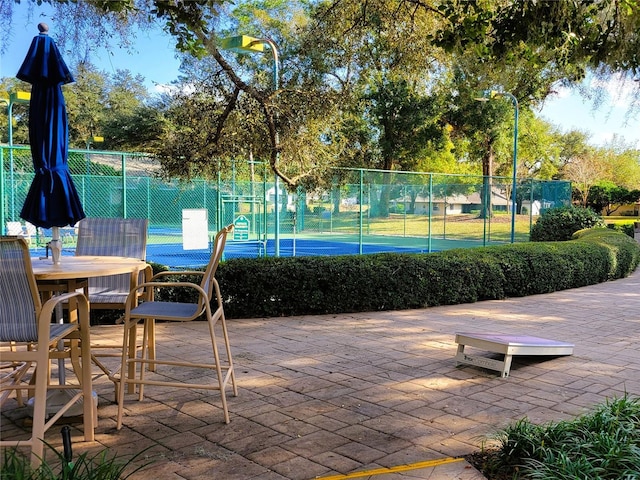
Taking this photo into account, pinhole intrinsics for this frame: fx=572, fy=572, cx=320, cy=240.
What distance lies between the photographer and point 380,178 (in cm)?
1986

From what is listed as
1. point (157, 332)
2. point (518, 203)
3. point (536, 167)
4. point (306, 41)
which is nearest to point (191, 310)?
point (157, 332)

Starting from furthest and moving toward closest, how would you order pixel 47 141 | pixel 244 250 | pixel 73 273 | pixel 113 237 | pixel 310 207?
pixel 310 207 → pixel 244 250 → pixel 113 237 → pixel 47 141 → pixel 73 273

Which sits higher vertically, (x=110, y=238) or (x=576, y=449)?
(x=110, y=238)

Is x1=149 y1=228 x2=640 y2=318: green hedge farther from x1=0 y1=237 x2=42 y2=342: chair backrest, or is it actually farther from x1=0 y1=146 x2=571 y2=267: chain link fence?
x1=0 y1=146 x2=571 y2=267: chain link fence

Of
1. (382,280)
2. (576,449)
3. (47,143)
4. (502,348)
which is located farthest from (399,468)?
(382,280)

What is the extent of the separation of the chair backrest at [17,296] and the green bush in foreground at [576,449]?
8.00 feet

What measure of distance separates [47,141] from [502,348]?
12.2 feet

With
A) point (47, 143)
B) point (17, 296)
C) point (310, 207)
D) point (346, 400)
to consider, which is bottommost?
point (346, 400)

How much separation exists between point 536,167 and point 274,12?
26304 millimetres

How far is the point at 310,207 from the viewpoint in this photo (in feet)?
58.5

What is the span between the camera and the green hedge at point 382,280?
7.02 metres

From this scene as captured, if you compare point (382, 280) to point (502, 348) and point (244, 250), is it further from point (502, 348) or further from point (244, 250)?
point (244, 250)

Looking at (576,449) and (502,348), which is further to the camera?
(502,348)

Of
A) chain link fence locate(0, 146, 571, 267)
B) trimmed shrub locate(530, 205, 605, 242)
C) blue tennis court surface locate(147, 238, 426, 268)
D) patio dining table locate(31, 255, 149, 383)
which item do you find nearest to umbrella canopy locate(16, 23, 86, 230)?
patio dining table locate(31, 255, 149, 383)
